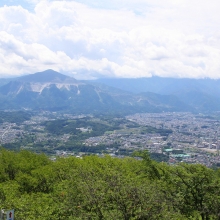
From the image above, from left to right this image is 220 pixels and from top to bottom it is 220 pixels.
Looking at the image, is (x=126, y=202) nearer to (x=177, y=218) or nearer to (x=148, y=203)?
(x=148, y=203)

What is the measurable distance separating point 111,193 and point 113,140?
112m

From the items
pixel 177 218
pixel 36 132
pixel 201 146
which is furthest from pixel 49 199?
pixel 36 132

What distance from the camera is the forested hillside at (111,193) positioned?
43.6ft

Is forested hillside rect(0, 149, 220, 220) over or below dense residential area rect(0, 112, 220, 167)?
over

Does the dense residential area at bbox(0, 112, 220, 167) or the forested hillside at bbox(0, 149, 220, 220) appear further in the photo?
the dense residential area at bbox(0, 112, 220, 167)

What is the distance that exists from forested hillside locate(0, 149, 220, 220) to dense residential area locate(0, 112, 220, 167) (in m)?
58.7

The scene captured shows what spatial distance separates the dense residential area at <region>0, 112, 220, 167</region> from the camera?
95.6 meters

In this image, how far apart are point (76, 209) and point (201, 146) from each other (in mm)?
107908

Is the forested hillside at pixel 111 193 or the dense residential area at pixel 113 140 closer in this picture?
the forested hillside at pixel 111 193

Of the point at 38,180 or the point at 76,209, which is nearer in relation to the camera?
the point at 76,209

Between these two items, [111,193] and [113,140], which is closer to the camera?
[111,193]

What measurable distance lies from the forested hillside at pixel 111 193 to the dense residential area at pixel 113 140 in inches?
2311

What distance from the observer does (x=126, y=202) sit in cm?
1311

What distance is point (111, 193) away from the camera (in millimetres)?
13594
